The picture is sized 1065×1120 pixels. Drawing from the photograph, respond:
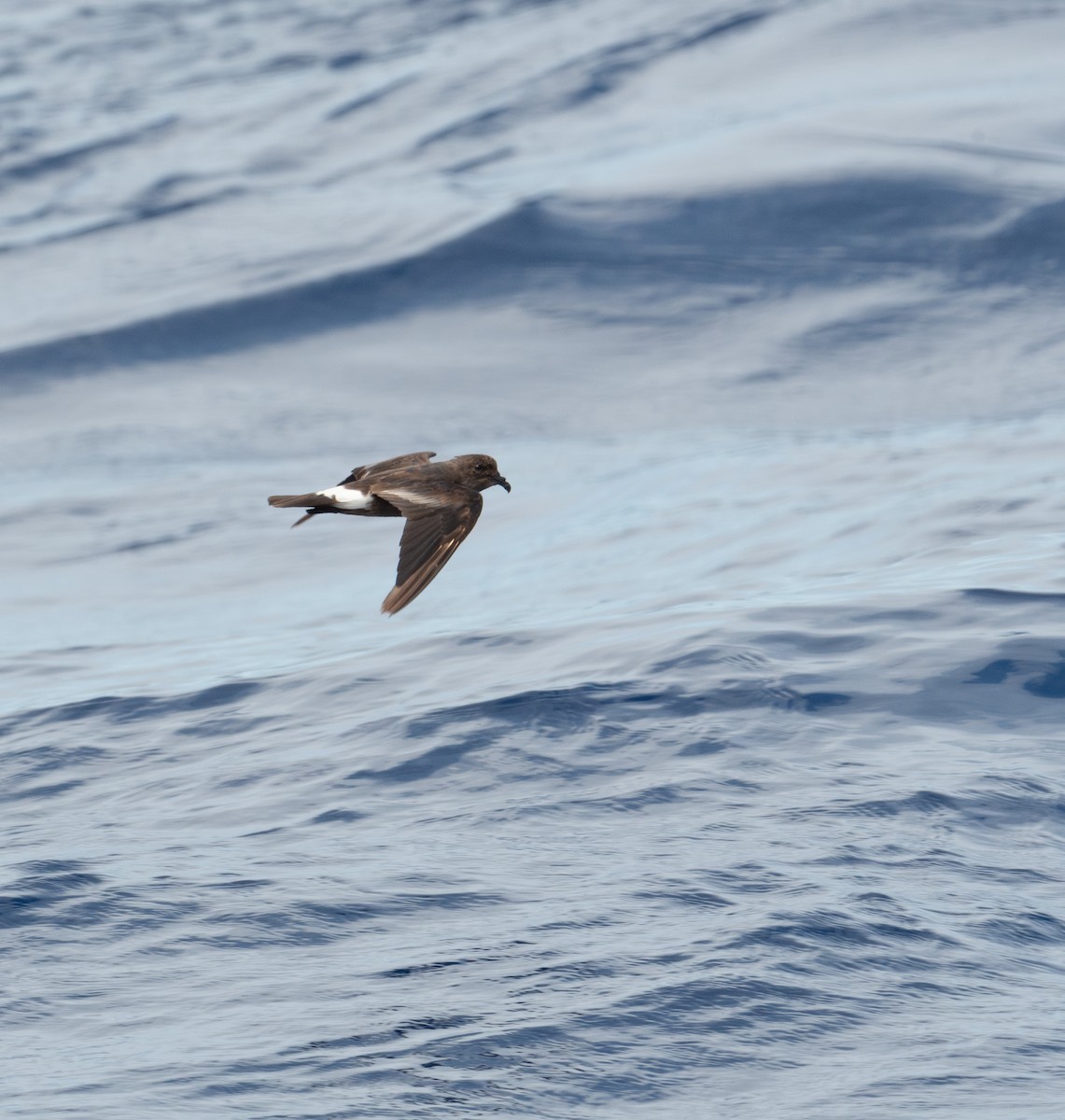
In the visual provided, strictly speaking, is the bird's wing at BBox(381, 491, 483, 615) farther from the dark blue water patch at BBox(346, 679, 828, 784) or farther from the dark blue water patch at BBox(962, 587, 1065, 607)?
the dark blue water patch at BBox(962, 587, 1065, 607)

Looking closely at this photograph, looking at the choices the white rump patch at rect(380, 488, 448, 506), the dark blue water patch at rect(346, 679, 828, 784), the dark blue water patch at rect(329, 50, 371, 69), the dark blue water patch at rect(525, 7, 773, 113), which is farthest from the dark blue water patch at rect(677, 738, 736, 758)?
the dark blue water patch at rect(329, 50, 371, 69)

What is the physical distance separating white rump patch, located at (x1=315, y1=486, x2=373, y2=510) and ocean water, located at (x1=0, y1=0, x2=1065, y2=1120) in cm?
136

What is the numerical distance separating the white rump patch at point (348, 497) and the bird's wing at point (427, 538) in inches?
2.9

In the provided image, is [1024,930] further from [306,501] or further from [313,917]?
[306,501]

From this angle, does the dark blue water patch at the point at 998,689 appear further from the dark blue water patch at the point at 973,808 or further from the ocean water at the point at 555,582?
the dark blue water patch at the point at 973,808

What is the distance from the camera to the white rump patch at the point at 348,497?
22.2ft

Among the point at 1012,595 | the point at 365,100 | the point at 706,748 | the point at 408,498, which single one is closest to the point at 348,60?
the point at 365,100

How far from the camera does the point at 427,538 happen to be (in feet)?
22.7

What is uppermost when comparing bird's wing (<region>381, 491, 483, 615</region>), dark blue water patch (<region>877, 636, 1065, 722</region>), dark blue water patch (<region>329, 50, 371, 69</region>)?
dark blue water patch (<region>329, 50, 371, 69</region>)

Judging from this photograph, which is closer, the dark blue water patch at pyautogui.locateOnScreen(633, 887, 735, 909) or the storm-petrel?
the storm-petrel

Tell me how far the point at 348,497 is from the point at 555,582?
5.13m

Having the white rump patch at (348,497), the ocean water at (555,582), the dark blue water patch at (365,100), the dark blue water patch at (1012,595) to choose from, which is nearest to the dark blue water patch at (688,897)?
the ocean water at (555,582)

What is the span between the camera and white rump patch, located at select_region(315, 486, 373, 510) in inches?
267

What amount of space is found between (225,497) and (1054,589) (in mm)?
6580
